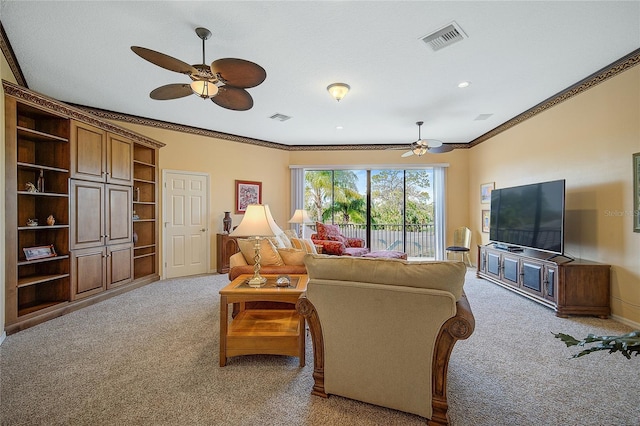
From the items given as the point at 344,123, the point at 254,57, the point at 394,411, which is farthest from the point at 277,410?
the point at 344,123

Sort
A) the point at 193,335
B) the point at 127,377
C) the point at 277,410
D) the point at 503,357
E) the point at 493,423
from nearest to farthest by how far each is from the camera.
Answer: the point at 493,423 → the point at 277,410 → the point at 127,377 → the point at 503,357 → the point at 193,335

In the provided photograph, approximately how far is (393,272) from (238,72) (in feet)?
6.24

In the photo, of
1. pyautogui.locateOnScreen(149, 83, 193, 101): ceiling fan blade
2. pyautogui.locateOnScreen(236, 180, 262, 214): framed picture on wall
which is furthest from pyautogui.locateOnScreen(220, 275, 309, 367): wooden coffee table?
pyautogui.locateOnScreen(236, 180, 262, 214): framed picture on wall

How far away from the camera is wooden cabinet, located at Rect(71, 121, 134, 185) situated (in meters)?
3.56

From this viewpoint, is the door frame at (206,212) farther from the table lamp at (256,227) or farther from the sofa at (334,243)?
the table lamp at (256,227)

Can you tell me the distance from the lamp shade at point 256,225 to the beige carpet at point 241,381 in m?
1.04

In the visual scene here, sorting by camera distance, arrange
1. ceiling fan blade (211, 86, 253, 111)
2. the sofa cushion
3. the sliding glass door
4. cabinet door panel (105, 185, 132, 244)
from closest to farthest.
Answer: the sofa cushion, ceiling fan blade (211, 86, 253, 111), cabinet door panel (105, 185, 132, 244), the sliding glass door

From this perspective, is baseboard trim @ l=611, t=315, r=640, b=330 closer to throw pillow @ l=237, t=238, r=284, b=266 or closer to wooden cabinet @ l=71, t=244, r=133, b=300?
throw pillow @ l=237, t=238, r=284, b=266

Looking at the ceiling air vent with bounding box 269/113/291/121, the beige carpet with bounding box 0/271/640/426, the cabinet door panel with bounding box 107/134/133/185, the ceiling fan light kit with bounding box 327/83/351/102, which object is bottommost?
the beige carpet with bounding box 0/271/640/426

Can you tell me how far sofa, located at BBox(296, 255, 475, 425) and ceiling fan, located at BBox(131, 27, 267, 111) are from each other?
1555 millimetres

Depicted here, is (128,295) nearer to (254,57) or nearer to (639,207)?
(254,57)

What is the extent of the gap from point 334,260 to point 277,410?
3.28ft

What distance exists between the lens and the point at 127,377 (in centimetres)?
211

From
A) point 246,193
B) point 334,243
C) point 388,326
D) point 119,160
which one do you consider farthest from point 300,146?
point 388,326
